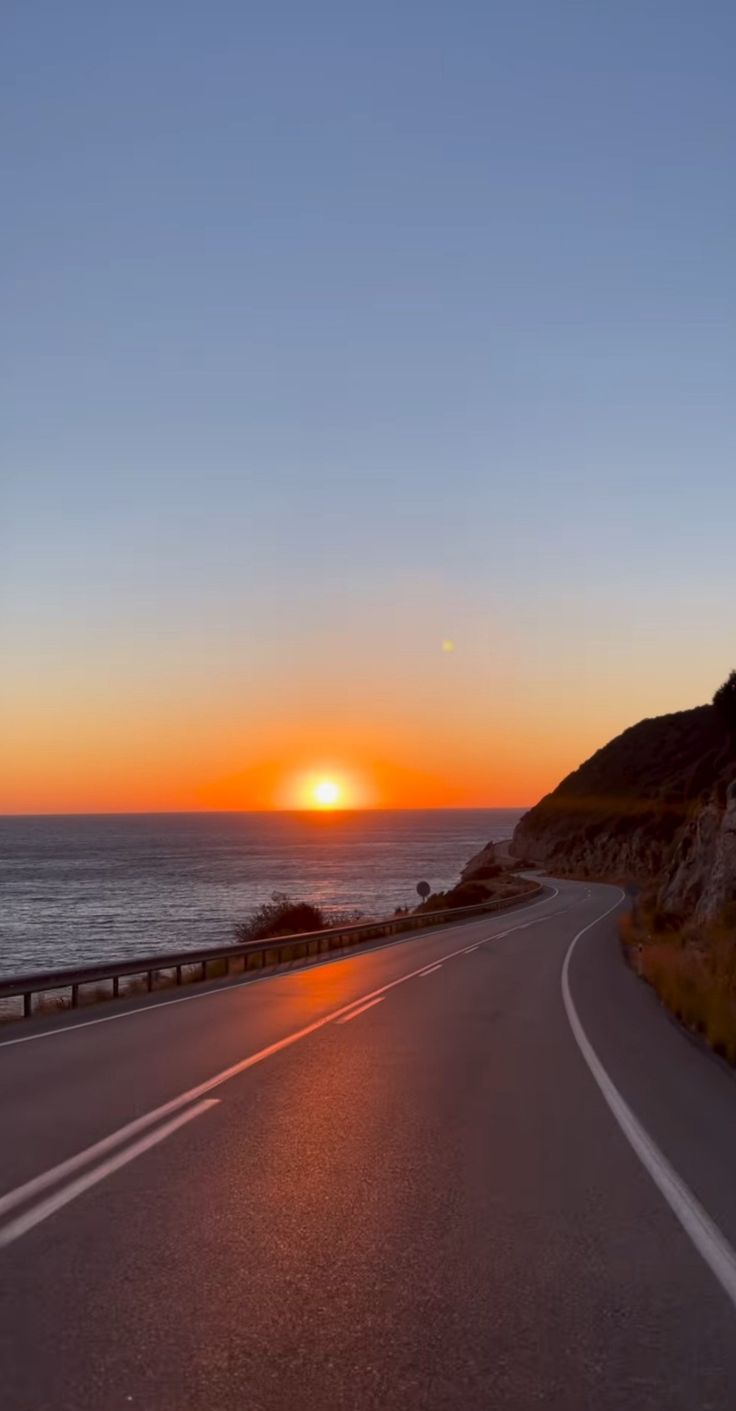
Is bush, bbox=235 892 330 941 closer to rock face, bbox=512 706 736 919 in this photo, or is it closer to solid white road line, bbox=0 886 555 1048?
solid white road line, bbox=0 886 555 1048

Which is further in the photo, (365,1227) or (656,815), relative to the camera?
(656,815)

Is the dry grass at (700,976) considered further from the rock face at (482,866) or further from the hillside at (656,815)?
the rock face at (482,866)

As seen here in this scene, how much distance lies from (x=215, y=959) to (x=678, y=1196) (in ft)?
65.0

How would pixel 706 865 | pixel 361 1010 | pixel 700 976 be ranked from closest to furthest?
pixel 361 1010 < pixel 700 976 < pixel 706 865

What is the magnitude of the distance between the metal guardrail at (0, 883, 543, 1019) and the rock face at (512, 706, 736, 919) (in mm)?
10258

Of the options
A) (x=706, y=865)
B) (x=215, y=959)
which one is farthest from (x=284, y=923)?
(x=215, y=959)

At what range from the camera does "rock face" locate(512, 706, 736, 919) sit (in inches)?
1663

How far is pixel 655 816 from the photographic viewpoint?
10125 cm

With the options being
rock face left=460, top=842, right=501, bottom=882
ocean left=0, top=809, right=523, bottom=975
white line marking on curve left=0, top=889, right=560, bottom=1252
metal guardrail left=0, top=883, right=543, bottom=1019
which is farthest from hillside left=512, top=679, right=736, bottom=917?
white line marking on curve left=0, top=889, right=560, bottom=1252

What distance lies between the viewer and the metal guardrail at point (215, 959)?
60.2 ft

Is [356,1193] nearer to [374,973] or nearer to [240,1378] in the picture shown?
[240,1378]

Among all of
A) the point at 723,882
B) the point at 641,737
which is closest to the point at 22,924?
the point at 723,882

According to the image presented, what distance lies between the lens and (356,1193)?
733 cm

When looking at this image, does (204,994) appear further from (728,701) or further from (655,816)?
(655,816)
